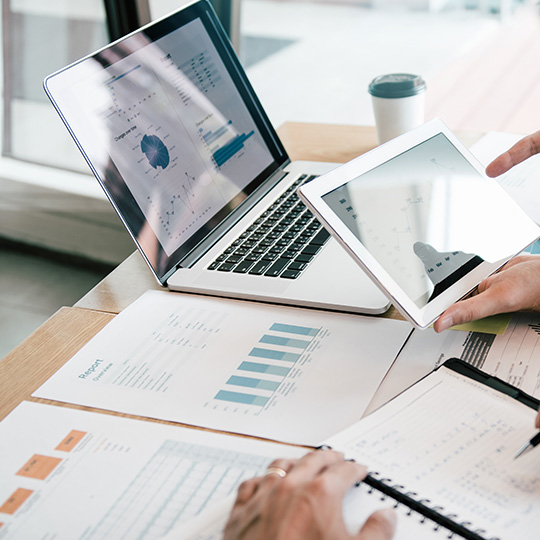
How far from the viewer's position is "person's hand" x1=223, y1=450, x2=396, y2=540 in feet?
1.89

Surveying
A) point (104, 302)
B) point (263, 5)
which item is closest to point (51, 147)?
point (104, 302)

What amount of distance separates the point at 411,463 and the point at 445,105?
2.96m

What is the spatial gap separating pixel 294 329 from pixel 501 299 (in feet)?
0.80

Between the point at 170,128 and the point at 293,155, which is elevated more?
the point at 170,128

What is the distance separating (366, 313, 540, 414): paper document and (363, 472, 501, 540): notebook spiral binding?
114 millimetres

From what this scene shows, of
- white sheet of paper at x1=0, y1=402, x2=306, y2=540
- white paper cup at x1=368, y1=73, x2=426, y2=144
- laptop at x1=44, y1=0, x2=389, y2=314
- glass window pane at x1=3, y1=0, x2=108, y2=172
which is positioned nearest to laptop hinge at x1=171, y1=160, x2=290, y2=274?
laptop at x1=44, y1=0, x2=389, y2=314

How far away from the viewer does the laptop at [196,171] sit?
96 centimetres

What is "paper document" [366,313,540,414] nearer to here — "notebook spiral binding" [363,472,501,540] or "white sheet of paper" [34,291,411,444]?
"white sheet of paper" [34,291,411,444]

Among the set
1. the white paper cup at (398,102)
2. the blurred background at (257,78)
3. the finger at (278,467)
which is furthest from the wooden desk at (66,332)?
the blurred background at (257,78)

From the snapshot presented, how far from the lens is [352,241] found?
2.68ft

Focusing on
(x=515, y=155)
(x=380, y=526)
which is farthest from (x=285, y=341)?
(x=515, y=155)

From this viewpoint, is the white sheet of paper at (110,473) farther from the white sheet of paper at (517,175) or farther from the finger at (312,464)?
the white sheet of paper at (517,175)

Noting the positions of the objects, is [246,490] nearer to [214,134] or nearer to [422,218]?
[422,218]

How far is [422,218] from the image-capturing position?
872 mm
